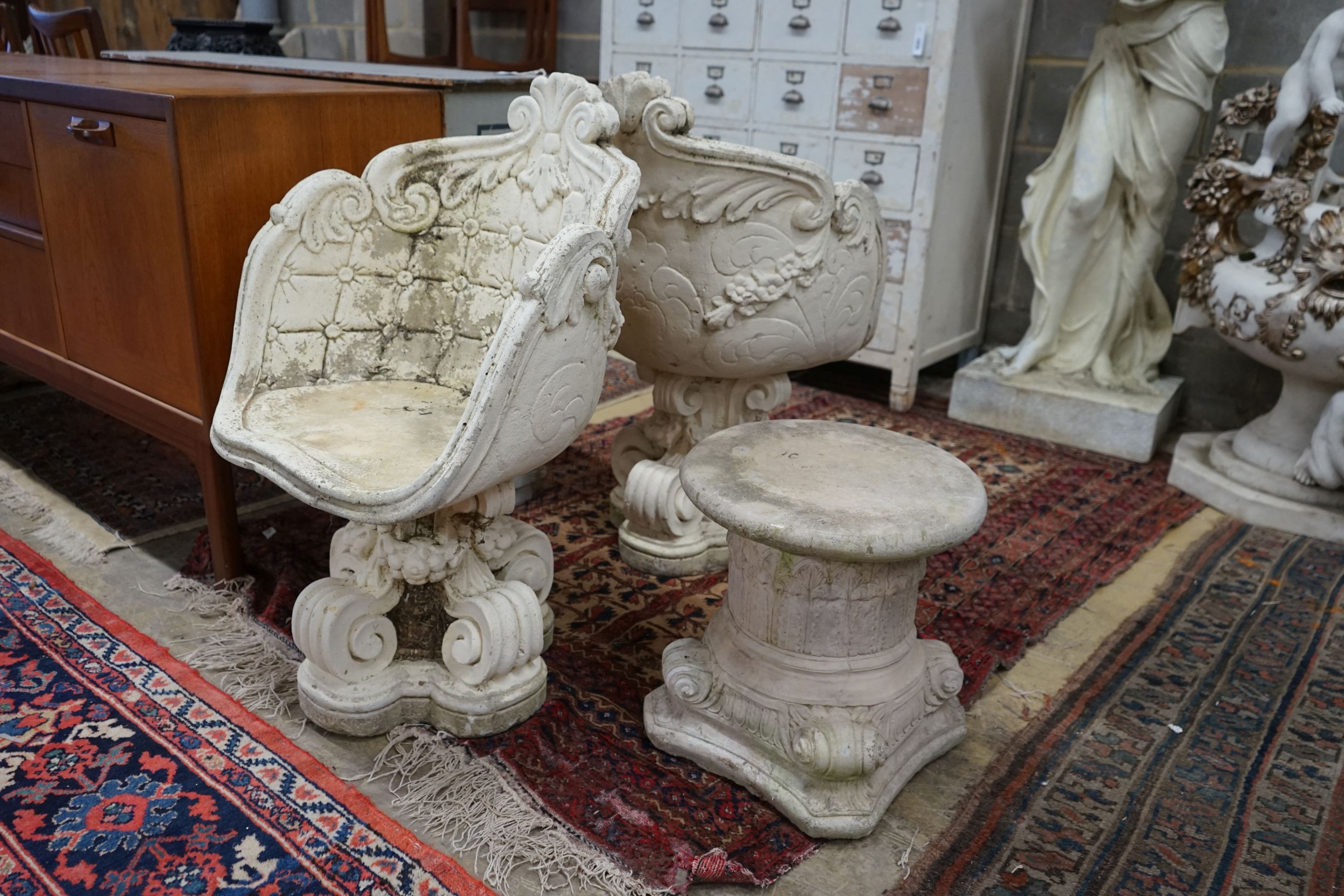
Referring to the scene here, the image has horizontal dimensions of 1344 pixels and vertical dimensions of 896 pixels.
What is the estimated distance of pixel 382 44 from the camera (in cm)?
539

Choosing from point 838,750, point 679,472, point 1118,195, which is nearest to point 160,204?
point 679,472

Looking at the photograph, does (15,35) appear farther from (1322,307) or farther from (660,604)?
(1322,307)

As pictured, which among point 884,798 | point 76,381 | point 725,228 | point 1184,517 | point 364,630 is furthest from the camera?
point 1184,517

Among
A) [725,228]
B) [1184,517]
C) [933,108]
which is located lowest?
[1184,517]

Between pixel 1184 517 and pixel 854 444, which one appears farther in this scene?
pixel 1184 517

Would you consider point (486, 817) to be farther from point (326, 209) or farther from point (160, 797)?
point (326, 209)

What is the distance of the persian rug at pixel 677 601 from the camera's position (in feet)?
5.55

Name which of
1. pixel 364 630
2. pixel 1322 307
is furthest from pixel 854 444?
pixel 1322 307

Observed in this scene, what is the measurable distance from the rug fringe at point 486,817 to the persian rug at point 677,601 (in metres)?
0.03

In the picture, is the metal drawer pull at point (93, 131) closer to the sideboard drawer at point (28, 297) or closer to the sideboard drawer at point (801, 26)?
the sideboard drawer at point (28, 297)

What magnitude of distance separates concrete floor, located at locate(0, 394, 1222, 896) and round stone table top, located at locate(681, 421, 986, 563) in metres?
0.47

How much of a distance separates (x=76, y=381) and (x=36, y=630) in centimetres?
71

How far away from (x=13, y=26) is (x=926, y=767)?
4.65m

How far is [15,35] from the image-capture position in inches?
171
